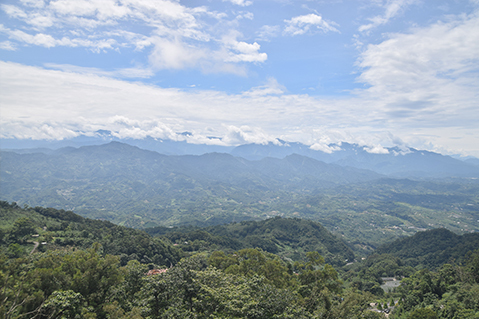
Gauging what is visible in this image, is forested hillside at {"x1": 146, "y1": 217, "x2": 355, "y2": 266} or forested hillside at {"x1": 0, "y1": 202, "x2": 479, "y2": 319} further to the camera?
forested hillside at {"x1": 146, "y1": 217, "x2": 355, "y2": 266}

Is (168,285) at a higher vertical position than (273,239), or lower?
higher

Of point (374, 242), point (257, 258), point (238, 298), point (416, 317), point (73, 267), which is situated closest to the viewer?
point (238, 298)

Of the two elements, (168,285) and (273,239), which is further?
(273,239)

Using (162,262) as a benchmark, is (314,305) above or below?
above

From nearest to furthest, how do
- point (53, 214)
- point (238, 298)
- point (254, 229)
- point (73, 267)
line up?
1. point (238, 298)
2. point (73, 267)
3. point (53, 214)
4. point (254, 229)

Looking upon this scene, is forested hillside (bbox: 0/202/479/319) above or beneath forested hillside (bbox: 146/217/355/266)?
above

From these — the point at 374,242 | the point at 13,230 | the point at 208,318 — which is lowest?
the point at 374,242

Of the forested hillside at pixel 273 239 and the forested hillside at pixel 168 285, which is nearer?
the forested hillside at pixel 168 285

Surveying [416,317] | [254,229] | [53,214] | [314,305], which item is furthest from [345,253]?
[53,214]

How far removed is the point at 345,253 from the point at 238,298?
14617 cm

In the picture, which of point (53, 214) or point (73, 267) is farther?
point (53, 214)

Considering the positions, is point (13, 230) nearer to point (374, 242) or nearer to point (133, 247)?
point (133, 247)

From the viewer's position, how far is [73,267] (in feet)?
80.5

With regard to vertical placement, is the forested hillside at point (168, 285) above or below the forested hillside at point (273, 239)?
above
